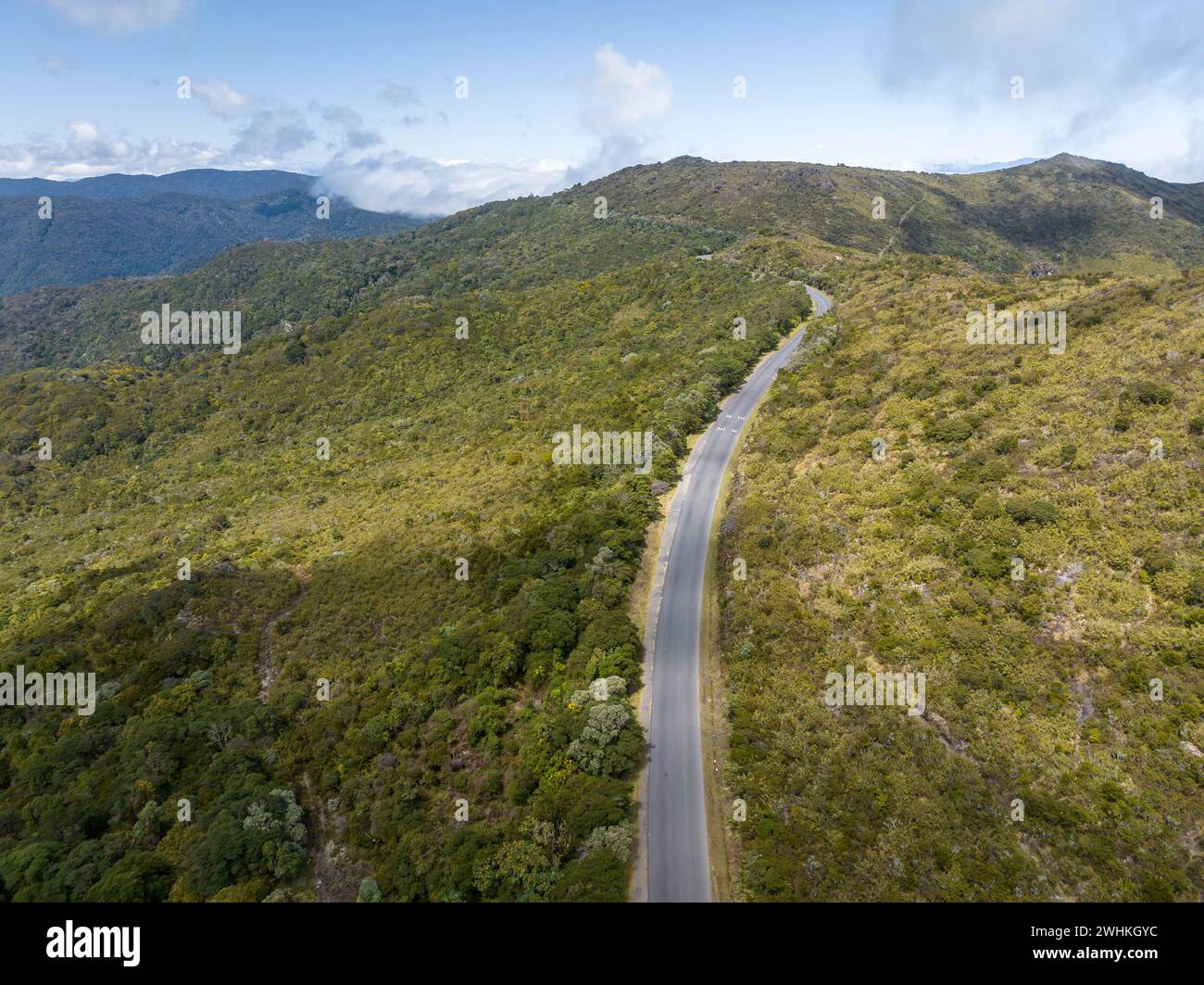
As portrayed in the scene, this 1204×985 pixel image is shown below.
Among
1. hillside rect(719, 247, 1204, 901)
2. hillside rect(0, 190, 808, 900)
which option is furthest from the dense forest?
hillside rect(0, 190, 808, 900)

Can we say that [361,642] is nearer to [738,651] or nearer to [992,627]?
[738,651]

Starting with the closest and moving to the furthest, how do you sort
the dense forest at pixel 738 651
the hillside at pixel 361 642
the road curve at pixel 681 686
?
the dense forest at pixel 738 651
the road curve at pixel 681 686
the hillside at pixel 361 642

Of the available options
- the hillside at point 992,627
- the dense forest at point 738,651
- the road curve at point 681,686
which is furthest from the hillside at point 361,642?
the hillside at point 992,627

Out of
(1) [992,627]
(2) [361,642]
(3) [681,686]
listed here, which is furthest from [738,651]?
(2) [361,642]

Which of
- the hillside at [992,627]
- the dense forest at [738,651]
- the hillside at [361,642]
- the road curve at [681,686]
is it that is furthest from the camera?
the hillside at [361,642]

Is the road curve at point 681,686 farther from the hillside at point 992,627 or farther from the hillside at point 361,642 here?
the hillside at point 992,627

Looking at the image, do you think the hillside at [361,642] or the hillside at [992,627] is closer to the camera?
the hillside at [992,627]

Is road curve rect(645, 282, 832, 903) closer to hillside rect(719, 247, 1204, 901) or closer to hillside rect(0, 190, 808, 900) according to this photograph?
hillside rect(0, 190, 808, 900)
